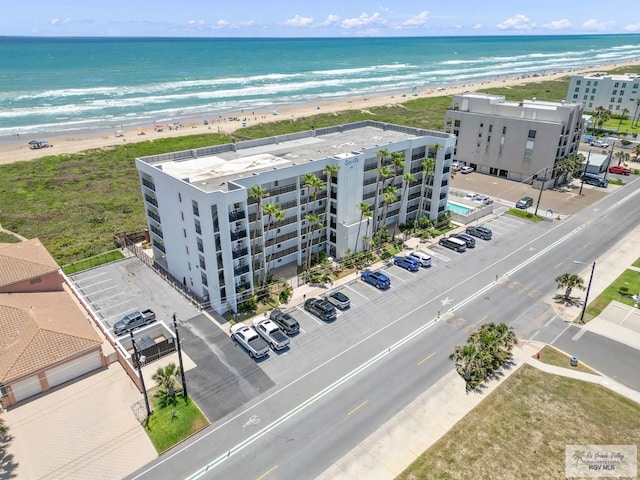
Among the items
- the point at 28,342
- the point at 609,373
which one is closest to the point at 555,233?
the point at 609,373

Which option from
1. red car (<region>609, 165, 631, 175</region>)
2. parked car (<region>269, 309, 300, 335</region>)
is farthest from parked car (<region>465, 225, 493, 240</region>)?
red car (<region>609, 165, 631, 175</region>)

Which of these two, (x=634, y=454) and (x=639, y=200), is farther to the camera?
(x=639, y=200)

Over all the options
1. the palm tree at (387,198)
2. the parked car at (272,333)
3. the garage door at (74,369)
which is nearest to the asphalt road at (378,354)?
the parked car at (272,333)

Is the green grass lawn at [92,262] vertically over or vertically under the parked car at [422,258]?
under

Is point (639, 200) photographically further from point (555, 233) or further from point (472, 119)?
point (472, 119)

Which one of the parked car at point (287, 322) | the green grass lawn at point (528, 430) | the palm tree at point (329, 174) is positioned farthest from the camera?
the palm tree at point (329, 174)

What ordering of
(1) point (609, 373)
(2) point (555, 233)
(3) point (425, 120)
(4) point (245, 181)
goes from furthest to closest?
(3) point (425, 120), (2) point (555, 233), (4) point (245, 181), (1) point (609, 373)

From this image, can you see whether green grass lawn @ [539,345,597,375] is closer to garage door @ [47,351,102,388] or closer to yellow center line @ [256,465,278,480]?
yellow center line @ [256,465,278,480]

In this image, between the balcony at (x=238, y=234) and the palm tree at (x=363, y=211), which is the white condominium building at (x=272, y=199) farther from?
the palm tree at (x=363, y=211)
